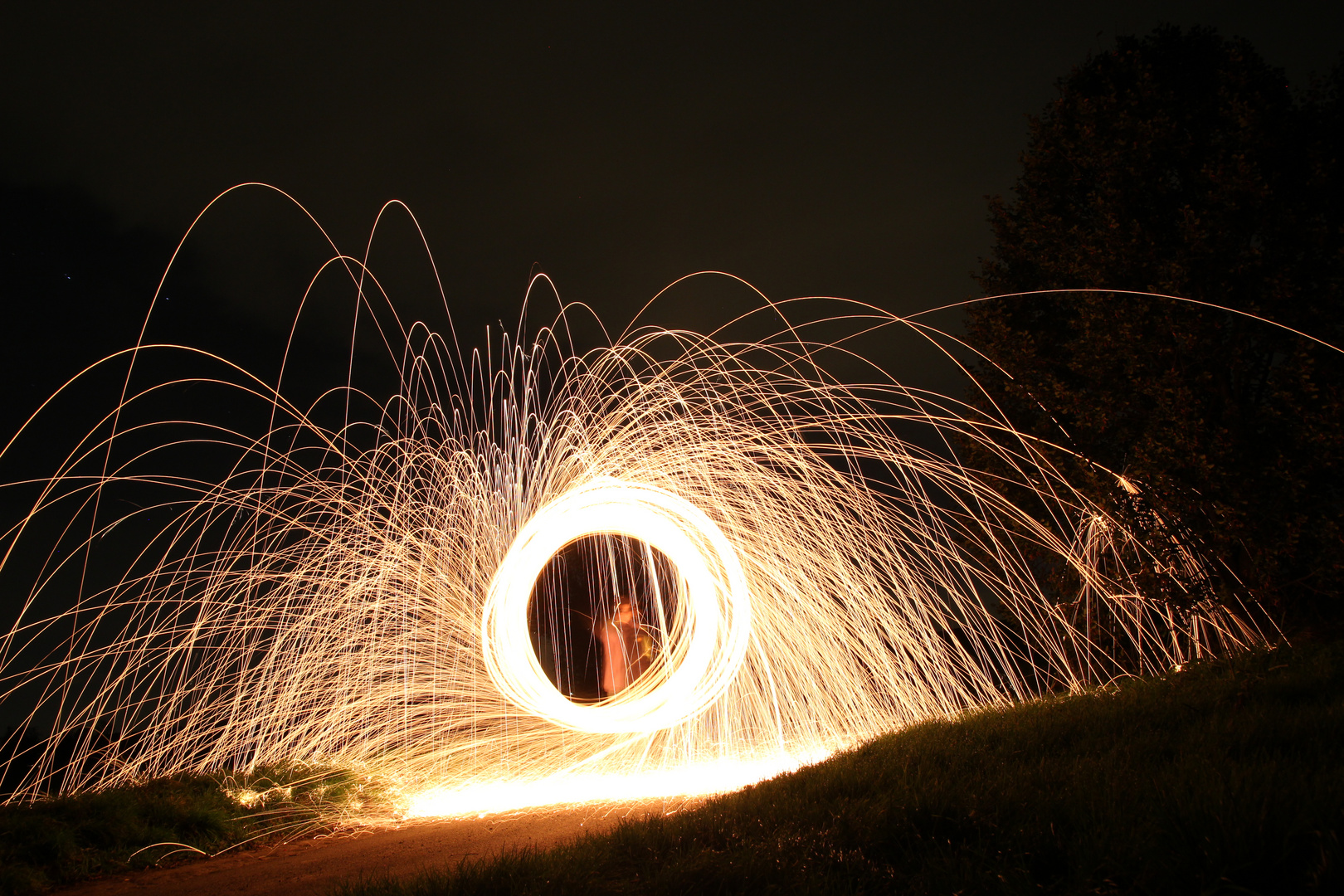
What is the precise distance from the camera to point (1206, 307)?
28.7ft

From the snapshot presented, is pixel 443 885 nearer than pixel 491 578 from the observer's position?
Yes

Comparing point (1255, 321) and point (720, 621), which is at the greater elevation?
point (1255, 321)

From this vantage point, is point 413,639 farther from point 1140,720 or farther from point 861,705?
point 1140,720

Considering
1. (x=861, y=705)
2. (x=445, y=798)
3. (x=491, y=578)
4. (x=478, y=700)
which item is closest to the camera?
(x=445, y=798)

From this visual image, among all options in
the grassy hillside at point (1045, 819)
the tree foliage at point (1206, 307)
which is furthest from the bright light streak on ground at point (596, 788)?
the tree foliage at point (1206, 307)

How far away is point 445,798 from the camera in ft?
22.2

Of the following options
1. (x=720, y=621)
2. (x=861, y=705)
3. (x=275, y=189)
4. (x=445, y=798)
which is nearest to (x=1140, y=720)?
(x=861, y=705)

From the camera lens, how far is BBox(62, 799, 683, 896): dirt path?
438 centimetres

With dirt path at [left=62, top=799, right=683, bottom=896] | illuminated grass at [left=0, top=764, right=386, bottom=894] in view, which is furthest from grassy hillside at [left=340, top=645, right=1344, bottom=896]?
illuminated grass at [left=0, top=764, right=386, bottom=894]

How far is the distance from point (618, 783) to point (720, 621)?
5.39 ft

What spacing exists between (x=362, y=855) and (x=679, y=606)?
3.72m

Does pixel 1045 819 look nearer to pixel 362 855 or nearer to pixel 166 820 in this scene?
pixel 362 855

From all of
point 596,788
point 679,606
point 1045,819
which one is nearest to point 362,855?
point 596,788

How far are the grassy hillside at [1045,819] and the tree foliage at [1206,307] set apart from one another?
3.31 metres
